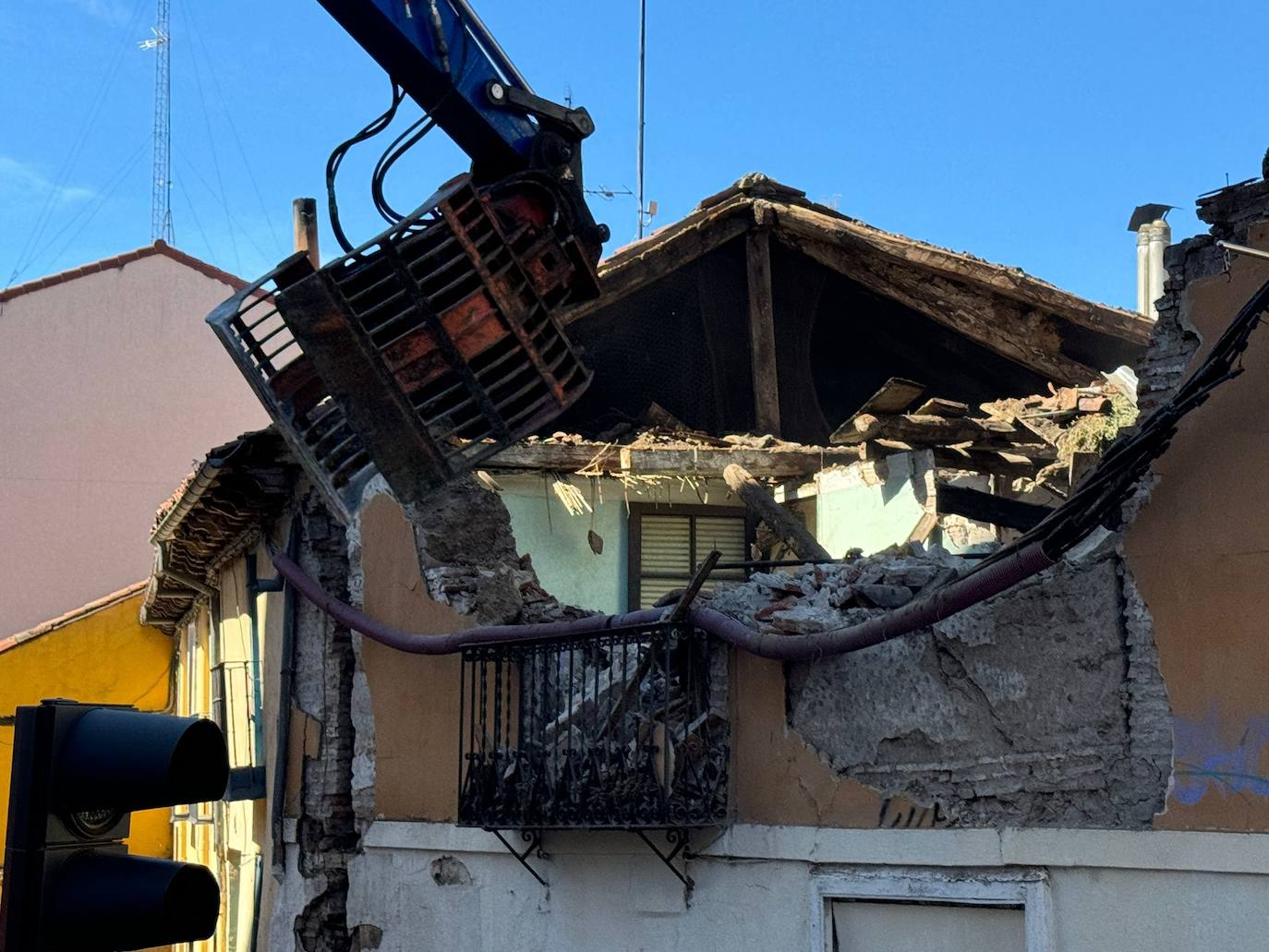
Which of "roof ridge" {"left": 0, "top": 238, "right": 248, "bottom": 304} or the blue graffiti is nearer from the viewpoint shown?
the blue graffiti

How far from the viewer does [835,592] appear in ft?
22.2

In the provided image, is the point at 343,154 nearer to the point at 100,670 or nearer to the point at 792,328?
the point at 792,328

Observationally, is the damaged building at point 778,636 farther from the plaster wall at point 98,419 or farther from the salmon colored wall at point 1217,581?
the plaster wall at point 98,419

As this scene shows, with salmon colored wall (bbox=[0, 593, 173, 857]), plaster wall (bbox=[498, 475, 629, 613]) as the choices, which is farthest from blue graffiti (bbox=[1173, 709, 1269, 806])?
salmon colored wall (bbox=[0, 593, 173, 857])

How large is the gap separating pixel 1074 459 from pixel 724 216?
3419 mm

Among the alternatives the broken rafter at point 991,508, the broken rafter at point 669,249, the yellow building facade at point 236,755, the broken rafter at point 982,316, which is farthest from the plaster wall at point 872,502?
the yellow building facade at point 236,755

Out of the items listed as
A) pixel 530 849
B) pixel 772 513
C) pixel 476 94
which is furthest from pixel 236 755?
pixel 476 94

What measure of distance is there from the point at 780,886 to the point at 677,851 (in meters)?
0.55

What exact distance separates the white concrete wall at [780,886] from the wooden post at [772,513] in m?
2.97

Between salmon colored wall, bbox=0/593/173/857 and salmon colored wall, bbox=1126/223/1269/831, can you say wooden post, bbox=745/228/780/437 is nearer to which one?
salmon colored wall, bbox=1126/223/1269/831

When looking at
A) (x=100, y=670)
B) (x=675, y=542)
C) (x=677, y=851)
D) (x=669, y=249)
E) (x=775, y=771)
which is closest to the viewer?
(x=775, y=771)

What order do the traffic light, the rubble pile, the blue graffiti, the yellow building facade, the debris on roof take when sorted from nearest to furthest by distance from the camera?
1. the traffic light
2. the blue graffiti
3. the rubble pile
4. the yellow building facade
5. the debris on roof

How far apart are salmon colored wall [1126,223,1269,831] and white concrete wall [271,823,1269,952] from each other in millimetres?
194

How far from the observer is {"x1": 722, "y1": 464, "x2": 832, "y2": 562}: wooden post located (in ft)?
31.8
